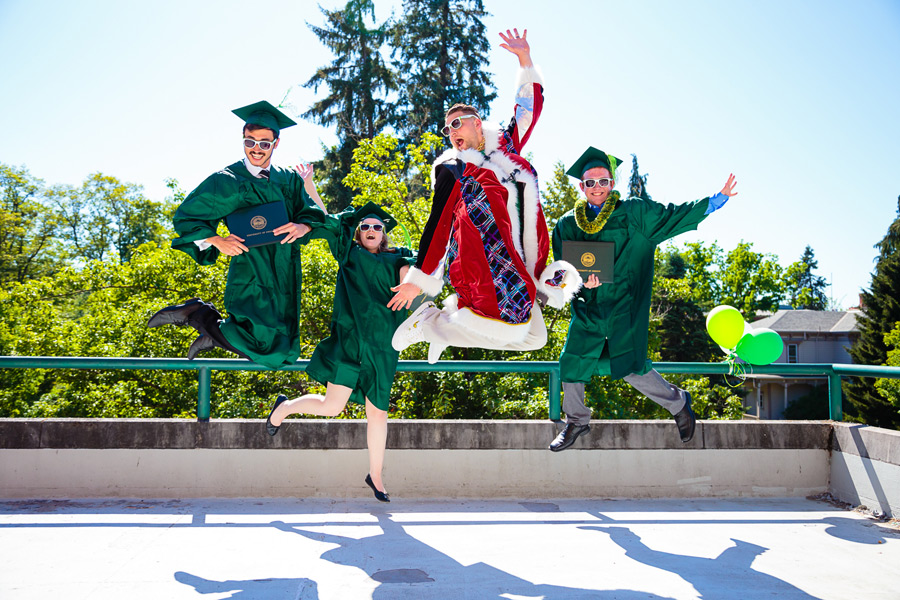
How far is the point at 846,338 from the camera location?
54.1m

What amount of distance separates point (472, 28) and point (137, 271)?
17690 millimetres

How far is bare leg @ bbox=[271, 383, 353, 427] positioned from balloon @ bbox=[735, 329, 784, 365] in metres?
3.13

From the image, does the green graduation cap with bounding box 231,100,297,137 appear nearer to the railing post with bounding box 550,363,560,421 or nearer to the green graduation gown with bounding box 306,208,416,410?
the green graduation gown with bounding box 306,208,416,410

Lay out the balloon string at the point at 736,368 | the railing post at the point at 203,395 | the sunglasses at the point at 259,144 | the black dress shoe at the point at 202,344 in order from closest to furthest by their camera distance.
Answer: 1. the sunglasses at the point at 259,144
2. the black dress shoe at the point at 202,344
3. the railing post at the point at 203,395
4. the balloon string at the point at 736,368

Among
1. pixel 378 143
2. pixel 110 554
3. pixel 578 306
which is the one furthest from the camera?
pixel 378 143

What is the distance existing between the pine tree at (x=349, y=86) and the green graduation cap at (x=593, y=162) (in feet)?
72.0

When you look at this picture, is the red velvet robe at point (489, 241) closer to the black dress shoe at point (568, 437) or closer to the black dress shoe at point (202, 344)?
the black dress shoe at point (568, 437)

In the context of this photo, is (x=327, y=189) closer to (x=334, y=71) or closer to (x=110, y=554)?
(x=334, y=71)

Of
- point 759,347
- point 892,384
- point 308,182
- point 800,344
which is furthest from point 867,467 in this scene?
point 800,344

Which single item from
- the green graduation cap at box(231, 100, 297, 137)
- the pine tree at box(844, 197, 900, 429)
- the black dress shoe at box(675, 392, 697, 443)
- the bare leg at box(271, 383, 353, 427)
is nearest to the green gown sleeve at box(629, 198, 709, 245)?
the black dress shoe at box(675, 392, 697, 443)

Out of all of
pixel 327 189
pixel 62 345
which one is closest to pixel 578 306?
pixel 62 345

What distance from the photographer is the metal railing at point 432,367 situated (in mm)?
4883

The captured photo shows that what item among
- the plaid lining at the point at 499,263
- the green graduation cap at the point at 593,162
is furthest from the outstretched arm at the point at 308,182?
the green graduation cap at the point at 593,162

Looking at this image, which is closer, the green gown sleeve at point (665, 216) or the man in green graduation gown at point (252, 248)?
the man in green graduation gown at point (252, 248)
